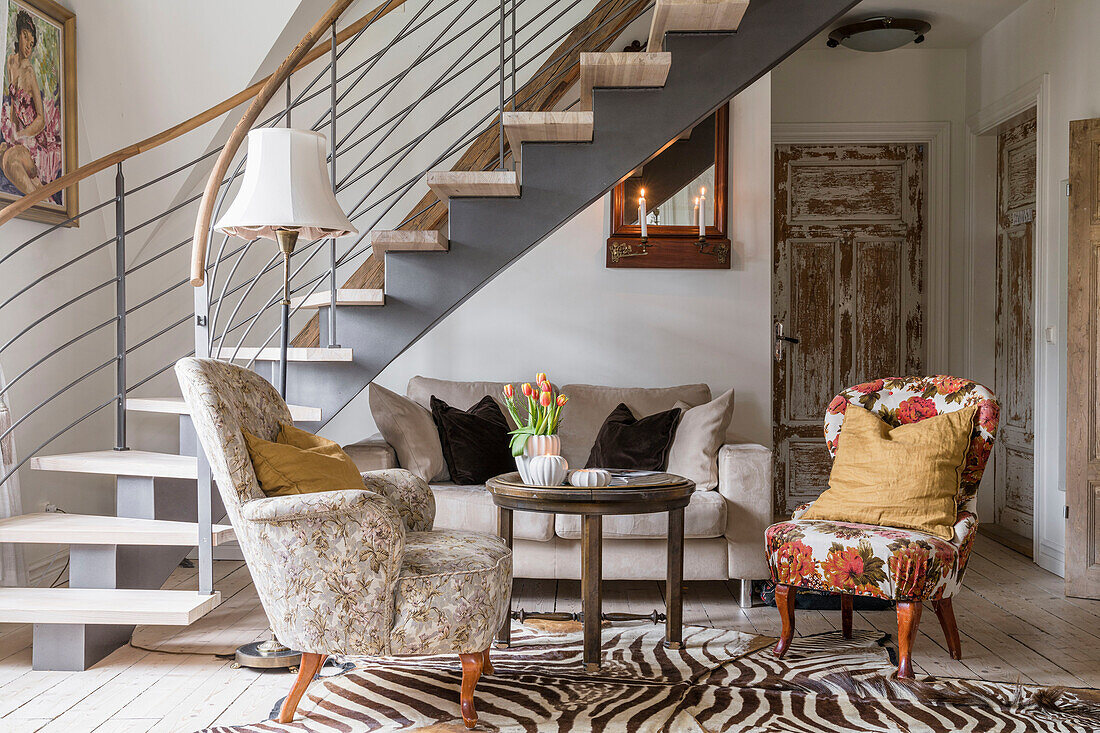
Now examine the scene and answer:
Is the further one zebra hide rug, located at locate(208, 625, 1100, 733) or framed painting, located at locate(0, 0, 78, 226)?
framed painting, located at locate(0, 0, 78, 226)

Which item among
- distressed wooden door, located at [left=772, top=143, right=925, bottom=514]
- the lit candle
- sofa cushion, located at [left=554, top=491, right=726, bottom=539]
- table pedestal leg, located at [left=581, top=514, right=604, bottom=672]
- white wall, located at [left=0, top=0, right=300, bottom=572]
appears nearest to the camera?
table pedestal leg, located at [left=581, top=514, right=604, bottom=672]

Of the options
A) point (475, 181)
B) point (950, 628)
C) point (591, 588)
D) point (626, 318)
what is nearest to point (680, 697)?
Answer: point (591, 588)

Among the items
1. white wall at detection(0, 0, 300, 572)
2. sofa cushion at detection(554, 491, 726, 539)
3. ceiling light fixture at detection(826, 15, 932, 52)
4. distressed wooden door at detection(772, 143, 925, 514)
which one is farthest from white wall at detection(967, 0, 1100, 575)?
white wall at detection(0, 0, 300, 572)

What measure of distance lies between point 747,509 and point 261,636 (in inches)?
74.5

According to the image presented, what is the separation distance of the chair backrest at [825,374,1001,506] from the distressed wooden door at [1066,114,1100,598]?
925 mm

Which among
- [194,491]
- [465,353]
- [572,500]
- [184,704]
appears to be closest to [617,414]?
[465,353]

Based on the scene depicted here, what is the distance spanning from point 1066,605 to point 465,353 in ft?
9.49

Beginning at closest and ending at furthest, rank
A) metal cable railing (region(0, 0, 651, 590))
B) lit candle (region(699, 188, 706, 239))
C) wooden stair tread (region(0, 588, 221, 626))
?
wooden stair tread (region(0, 588, 221, 626)) < metal cable railing (region(0, 0, 651, 590)) < lit candle (region(699, 188, 706, 239))

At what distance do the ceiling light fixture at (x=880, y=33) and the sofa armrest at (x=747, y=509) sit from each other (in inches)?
103

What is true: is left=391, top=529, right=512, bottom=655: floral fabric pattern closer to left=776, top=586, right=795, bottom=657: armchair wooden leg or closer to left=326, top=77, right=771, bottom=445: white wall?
left=776, top=586, right=795, bottom=657: armchair wooden leg

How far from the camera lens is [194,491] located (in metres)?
3.22

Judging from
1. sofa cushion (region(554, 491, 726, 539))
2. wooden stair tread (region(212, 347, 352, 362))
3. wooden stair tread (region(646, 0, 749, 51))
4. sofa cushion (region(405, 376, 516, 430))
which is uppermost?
wooden stair tread (region(646, 0, 749, 51))

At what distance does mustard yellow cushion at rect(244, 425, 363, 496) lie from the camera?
8.37ft

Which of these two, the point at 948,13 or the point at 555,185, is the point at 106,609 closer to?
the point at 555,185
